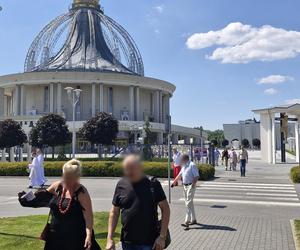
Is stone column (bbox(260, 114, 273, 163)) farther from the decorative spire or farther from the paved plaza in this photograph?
the decorative spire

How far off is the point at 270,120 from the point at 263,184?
63.1ft

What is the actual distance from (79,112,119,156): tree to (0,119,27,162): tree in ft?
21.2

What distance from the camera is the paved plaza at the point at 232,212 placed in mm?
8422

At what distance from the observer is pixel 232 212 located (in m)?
12.4

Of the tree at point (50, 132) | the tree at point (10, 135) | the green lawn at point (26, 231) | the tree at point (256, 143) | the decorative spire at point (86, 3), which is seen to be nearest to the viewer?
the green lawn at point (26, 231)

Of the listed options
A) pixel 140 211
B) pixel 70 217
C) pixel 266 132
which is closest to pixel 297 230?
pixel 140 211

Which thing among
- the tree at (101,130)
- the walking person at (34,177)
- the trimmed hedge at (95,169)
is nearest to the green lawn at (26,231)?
the walking person at (34,177)

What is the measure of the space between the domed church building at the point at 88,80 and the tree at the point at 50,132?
22.7m

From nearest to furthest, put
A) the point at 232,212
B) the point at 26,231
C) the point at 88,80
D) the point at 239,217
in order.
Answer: the point at 26,231 → the point at 239,217 → the point at 232,212 → the point at 88,80

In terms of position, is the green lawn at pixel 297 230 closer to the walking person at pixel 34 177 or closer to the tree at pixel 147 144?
the tree at pixel 147 144

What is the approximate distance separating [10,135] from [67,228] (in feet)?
136

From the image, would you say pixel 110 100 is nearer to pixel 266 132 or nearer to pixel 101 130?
pixel 101 130

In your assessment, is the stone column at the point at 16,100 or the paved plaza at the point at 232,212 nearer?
the paved plaza at the point at 232,212

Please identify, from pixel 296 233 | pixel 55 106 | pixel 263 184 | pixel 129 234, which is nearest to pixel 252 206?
A: pixel 296 233
